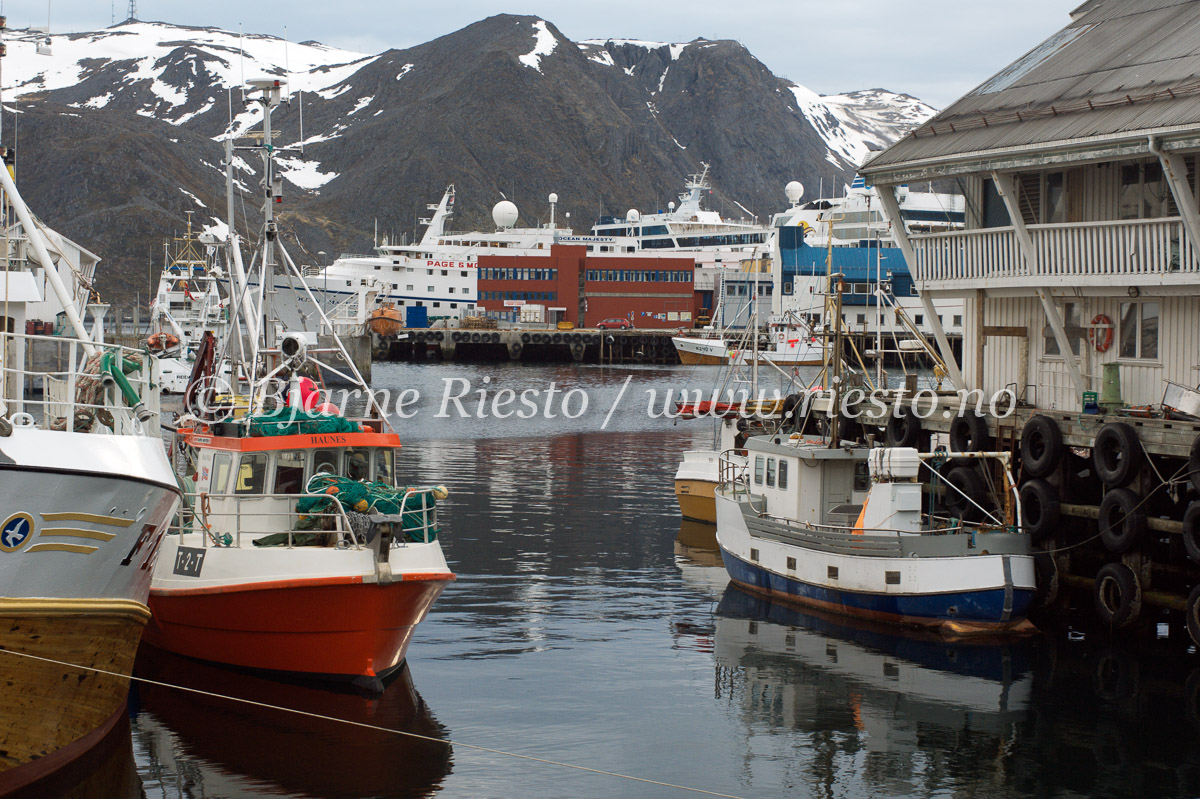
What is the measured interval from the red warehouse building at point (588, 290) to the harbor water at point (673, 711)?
350ft

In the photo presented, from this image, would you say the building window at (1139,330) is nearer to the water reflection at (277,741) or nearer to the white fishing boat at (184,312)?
the water reflection at (277,741)

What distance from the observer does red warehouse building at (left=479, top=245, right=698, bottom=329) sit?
132m

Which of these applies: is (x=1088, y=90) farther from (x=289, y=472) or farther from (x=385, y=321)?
(x=385, y=321)

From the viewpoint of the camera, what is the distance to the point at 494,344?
388ft

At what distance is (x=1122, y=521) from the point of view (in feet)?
64.0

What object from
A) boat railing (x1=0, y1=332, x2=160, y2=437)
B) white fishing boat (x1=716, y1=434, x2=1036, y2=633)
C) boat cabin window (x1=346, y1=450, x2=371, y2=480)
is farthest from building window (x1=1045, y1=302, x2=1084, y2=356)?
boat railing (x1=0, y1=332, x2=160, y2=437)

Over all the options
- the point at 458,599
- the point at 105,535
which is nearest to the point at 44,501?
the point at 105,535

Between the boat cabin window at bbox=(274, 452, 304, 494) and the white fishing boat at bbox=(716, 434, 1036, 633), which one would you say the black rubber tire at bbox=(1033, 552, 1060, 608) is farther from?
the boat cabin window at bbox=(274, 452, 304, 494)

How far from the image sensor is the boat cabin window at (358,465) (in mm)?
18859

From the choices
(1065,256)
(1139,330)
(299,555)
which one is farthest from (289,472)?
(1139,330)

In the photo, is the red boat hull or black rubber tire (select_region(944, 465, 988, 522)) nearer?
the red boat hull

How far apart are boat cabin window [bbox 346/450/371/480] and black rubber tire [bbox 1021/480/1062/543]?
11.0m

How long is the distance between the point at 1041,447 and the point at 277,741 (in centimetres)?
1381

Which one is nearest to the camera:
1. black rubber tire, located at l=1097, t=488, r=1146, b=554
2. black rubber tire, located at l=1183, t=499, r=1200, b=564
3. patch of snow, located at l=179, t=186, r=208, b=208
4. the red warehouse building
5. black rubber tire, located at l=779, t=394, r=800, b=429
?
black rubber tire, located at l=1183, t=499, r=1200, b=564
